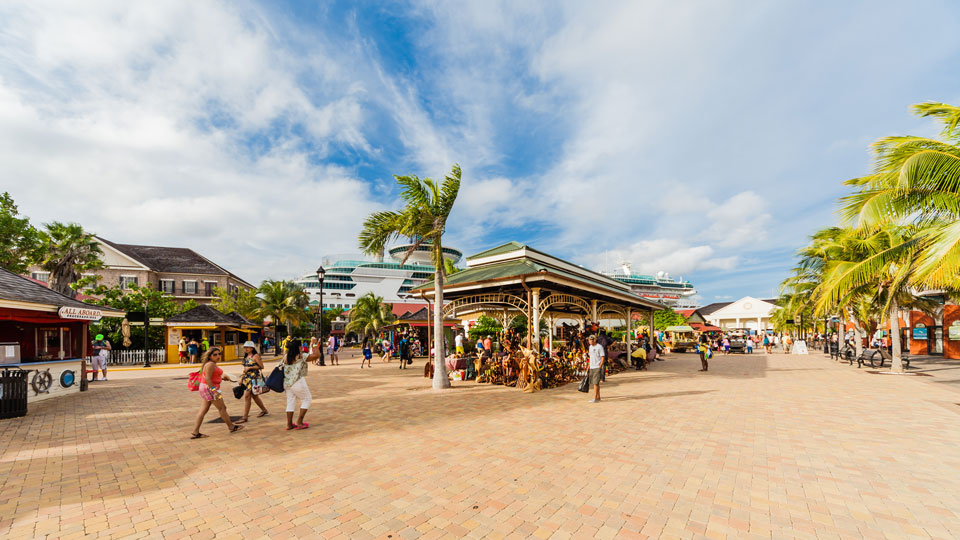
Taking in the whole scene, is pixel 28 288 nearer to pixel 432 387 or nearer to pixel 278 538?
pixel 432 387

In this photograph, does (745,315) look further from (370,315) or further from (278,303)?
(278,303)

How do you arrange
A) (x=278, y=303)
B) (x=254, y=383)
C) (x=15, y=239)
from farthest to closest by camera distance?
1. (x=278, y=303)
2. (x=15, y=239)
3. (x=254, y=383)

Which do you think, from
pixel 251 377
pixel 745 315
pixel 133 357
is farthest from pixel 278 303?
pixel 745 315

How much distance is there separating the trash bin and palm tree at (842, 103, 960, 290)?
1652 centimetres

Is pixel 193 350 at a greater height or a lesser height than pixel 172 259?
lesser

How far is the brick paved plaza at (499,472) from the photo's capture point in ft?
12.0

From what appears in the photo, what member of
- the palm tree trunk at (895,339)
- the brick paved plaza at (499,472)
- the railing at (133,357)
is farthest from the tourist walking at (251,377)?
the railing at (133,357)

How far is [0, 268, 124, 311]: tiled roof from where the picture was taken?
32.2 ft

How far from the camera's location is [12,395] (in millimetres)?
8312

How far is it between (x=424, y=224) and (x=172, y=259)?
48876 millimetres

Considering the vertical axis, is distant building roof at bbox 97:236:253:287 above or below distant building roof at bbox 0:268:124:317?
above

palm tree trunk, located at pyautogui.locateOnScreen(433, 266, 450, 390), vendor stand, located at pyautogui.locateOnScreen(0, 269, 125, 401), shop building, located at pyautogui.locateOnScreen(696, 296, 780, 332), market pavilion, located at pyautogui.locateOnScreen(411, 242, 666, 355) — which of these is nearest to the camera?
vendor stand, located at pyautogui.locateOnScreen(0, 269, 125, 401)

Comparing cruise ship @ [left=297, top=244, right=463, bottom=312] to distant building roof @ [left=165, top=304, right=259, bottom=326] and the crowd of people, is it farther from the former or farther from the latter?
the crowd of people

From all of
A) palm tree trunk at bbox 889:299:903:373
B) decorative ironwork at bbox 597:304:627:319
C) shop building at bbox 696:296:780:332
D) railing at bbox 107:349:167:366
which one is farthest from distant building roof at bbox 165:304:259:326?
shop building at bbox 696:296:780:332
